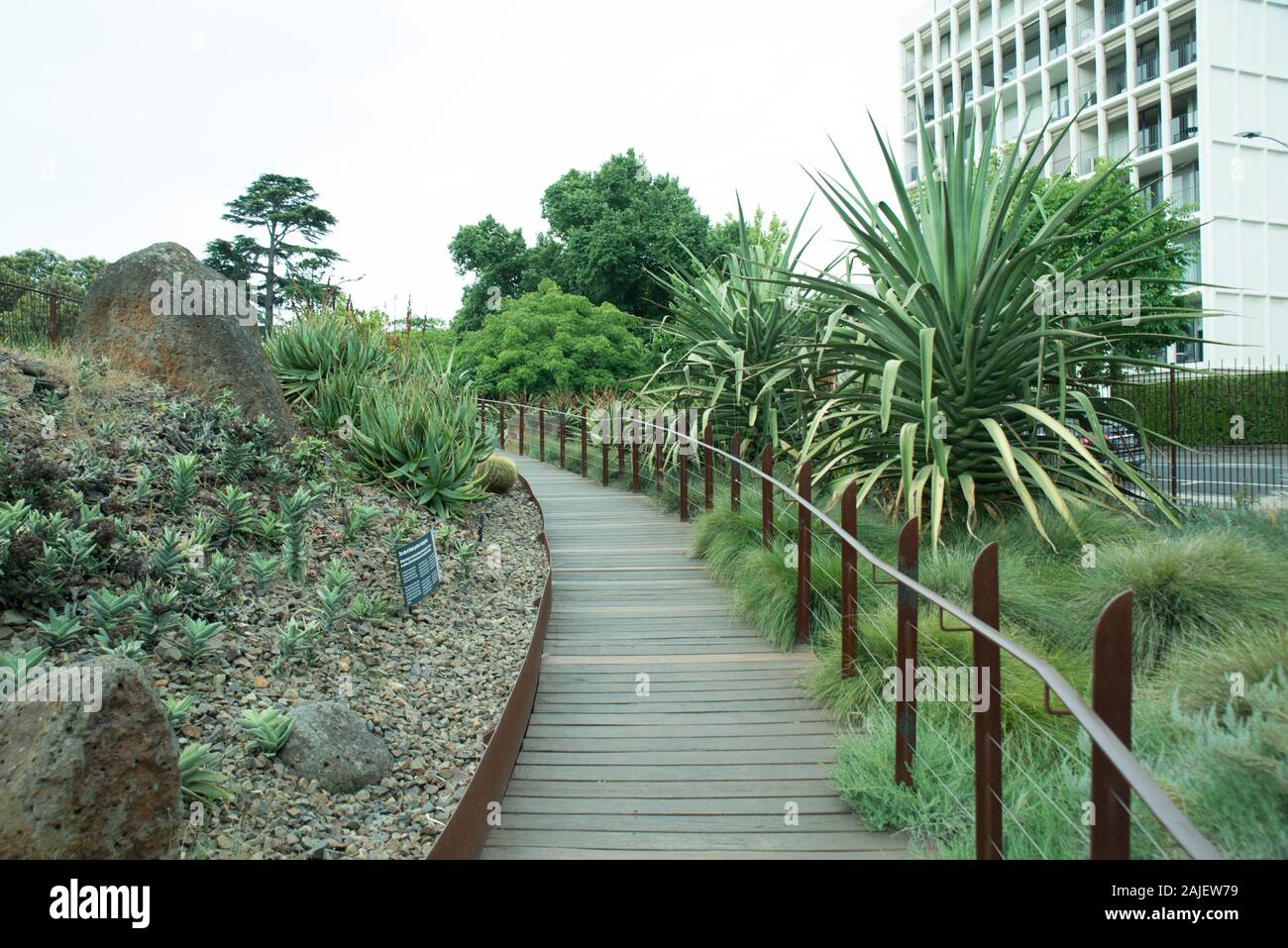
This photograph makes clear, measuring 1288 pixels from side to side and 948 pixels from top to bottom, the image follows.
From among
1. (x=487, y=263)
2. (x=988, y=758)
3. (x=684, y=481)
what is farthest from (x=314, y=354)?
(x=487, y=263)

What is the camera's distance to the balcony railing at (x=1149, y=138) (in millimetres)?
34312

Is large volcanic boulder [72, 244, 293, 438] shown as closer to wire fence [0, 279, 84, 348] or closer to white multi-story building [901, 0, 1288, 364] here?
wire fence [0, 279, 84, 348]

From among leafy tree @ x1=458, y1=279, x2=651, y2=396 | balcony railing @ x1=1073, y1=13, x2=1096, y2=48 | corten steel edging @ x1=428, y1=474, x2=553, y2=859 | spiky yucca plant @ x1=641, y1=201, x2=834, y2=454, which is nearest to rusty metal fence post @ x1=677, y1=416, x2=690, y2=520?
spiky yucca plant @ x1=641, y1=201, x2=834, y2=454

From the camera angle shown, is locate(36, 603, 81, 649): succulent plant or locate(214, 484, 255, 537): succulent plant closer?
locate(36, 603, 81, 649): succulent plant

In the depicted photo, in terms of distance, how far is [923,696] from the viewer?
171 inches

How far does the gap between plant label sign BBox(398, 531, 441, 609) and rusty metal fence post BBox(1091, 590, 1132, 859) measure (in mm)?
4431

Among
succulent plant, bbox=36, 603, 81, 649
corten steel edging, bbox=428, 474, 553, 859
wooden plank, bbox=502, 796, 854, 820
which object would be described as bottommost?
wooden plank, bbox=502, 796, 854, 820

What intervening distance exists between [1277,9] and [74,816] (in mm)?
43498

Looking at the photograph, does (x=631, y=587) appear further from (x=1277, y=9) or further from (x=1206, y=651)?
(x=1277, y=9)

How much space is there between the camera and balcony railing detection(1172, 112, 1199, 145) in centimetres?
3303

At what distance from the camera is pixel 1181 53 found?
3319 cm

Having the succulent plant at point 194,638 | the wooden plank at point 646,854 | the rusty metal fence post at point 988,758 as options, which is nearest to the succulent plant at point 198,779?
the succulent plant at point 194,638

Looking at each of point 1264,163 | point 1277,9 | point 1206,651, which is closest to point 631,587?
point 1206,651

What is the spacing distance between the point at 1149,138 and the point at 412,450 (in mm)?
36123
